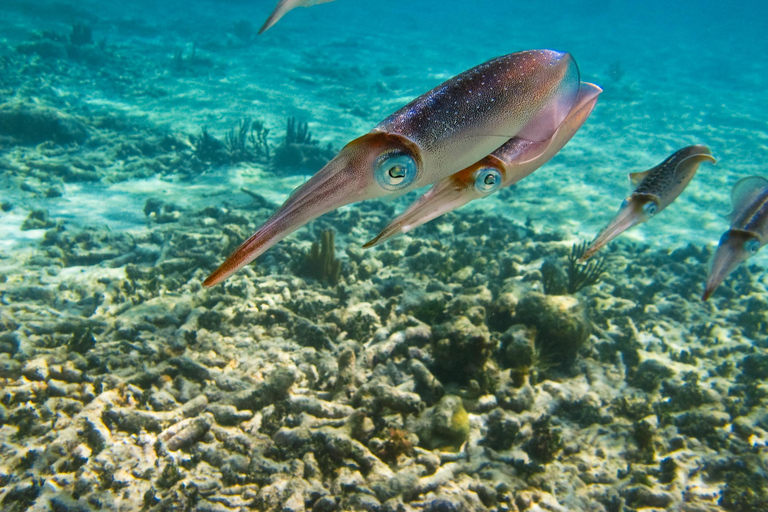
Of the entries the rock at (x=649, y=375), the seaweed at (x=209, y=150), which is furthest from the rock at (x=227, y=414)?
the seaweed at (x=209, y=150)

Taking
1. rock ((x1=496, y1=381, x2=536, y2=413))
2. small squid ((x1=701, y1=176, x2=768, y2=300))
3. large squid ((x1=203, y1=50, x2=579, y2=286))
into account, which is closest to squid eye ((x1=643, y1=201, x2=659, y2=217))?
small squid ((x1=701, y1=176, x2=768, y2=300))

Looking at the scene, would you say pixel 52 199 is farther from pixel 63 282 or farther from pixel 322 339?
pixel 322 339

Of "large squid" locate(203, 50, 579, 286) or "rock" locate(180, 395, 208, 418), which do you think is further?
"rock" locate(180, 395, 208, 418)

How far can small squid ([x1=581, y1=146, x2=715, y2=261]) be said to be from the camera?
4.48 ft

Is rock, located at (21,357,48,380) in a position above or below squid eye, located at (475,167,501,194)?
below

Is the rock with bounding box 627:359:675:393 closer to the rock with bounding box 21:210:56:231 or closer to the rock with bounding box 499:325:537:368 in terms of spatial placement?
the rock with bounding box 499:325:537:368

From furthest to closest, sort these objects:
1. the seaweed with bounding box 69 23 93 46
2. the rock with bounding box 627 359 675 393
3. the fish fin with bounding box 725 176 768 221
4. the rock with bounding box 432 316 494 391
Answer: the seaweed with bounding box 69 23 93 46
the rock with bounding box 627 359 675 393
the rock with bounding box 432 316 494 391
the fish fin with bounding box 725 176 768 221

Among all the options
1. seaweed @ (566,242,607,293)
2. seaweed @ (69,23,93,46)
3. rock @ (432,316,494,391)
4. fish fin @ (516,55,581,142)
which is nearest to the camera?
fish fin @ (516,55,581,142)

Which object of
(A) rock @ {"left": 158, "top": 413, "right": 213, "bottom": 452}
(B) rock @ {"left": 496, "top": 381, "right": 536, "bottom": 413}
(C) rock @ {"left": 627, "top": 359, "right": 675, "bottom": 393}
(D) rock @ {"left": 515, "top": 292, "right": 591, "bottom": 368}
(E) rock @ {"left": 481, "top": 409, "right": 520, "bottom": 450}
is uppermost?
(D) rock @ {"left": 515, "top": 292, "right": 591, "bottom": 368}

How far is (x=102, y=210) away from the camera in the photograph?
33.8ft

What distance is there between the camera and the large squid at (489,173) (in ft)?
3.42

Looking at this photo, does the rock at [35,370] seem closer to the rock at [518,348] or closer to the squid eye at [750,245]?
the rock at [518,348]

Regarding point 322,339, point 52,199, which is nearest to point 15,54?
point 52,199

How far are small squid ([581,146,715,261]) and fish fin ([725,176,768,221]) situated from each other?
1.24 feet
